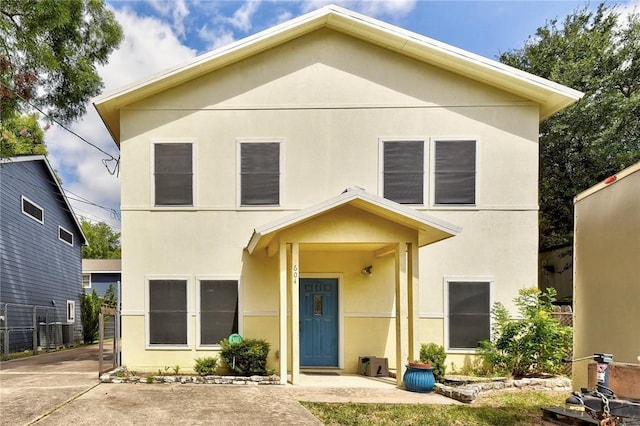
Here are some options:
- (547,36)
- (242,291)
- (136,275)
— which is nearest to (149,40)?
(136,275)

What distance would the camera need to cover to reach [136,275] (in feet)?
29.6

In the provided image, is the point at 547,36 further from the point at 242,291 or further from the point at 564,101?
the point at 242,291

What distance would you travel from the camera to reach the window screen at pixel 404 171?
30.1 ft

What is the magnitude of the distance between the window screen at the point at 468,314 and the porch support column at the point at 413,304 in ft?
4.88

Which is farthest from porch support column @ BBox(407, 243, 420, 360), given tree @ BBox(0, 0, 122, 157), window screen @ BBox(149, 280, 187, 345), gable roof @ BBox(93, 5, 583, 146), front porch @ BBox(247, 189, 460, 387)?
tree @ BBox(0, 0, 122, 157)

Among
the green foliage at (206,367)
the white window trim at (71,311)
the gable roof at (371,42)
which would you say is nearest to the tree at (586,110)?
the gable roof at (371,42)

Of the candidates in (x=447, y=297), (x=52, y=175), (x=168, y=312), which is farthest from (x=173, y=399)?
(x=52, y=175)

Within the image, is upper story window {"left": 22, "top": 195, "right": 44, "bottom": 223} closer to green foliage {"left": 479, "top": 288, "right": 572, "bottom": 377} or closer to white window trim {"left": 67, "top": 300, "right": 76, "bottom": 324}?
white window trim {"left": 67, "top": 300, "right": 76, "bottom": 324}

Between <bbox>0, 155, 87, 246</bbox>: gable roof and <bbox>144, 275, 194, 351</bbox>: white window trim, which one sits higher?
<bbox>0, 155, 87, 246</bbox>: gable roof

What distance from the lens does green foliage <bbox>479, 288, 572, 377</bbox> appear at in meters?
7.89

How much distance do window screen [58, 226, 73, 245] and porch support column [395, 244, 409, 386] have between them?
16.7 metres

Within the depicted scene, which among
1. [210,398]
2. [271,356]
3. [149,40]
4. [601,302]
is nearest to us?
[601,302]

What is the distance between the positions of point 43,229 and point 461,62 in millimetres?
16651

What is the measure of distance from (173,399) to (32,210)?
13064 mm
